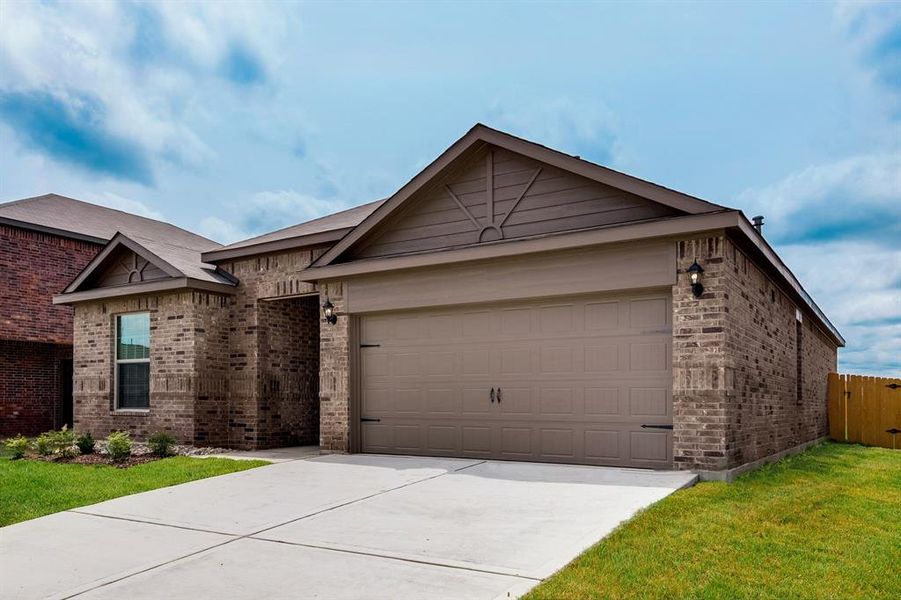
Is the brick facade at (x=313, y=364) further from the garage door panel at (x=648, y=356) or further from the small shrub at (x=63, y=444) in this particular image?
the small shrub at (x=63, y=444)

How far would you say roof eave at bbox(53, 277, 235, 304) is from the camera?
13.4 m

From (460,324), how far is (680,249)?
3.52m

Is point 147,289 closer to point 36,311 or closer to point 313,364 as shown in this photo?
point 313,364

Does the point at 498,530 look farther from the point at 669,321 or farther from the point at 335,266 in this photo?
the point at 335,266

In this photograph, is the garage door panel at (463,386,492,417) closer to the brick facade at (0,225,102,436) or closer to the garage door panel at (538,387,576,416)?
the garage door panel at (538,387,576,416)

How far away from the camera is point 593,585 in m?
4.92

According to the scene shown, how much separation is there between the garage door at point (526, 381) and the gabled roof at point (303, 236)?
194cm

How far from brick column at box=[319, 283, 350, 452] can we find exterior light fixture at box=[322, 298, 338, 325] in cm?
6

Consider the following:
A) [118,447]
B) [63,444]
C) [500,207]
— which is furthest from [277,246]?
[63,444]

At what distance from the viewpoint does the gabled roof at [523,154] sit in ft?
29.8

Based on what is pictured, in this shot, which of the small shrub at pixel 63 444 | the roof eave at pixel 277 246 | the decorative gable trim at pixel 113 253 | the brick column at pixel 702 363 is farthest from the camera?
the decorative gable trim at pixel 113 253

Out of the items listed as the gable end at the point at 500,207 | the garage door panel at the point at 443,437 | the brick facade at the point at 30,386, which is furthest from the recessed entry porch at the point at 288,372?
the brick facade at the point at 30,386

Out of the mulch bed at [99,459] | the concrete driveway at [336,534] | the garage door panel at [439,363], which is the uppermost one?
the garage door panel at [439,363]

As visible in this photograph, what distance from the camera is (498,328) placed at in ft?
34.7
